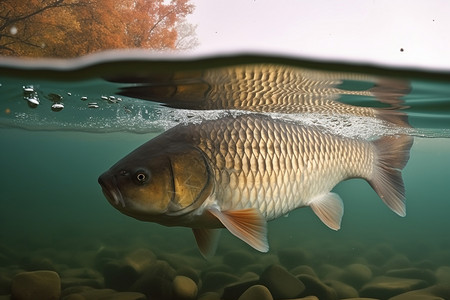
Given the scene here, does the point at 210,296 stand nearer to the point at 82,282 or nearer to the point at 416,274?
the point at 82,282

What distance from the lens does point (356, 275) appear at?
8.84m

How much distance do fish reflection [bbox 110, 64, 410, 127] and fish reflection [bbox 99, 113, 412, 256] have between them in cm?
194

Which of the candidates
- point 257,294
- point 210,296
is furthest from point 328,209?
point 210,296

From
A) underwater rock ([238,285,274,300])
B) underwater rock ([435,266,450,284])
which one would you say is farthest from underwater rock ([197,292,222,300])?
underwater rock ([435,266,450,284])

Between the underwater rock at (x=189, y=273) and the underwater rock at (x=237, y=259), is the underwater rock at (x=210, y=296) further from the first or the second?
the underwater rock at (x=237, y=259)

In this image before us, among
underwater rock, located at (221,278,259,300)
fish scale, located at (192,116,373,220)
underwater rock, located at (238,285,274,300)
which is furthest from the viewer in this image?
underwater rock, located at (221,278,259,300)

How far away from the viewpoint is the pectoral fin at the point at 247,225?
3.91m

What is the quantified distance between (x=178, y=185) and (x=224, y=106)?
213 inches

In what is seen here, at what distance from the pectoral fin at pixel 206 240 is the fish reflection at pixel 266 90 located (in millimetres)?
2950

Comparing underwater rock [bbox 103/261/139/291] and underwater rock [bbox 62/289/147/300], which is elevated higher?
underwater rock [bbox 62/289/147/300]

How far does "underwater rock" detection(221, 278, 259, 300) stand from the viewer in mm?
6379

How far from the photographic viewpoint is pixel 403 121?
12.5 metres

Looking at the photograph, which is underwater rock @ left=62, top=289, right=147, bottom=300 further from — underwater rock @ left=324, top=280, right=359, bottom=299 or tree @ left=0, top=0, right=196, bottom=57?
tree @ left=0, top=0, right=196, bottom=57

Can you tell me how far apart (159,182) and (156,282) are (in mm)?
3315
